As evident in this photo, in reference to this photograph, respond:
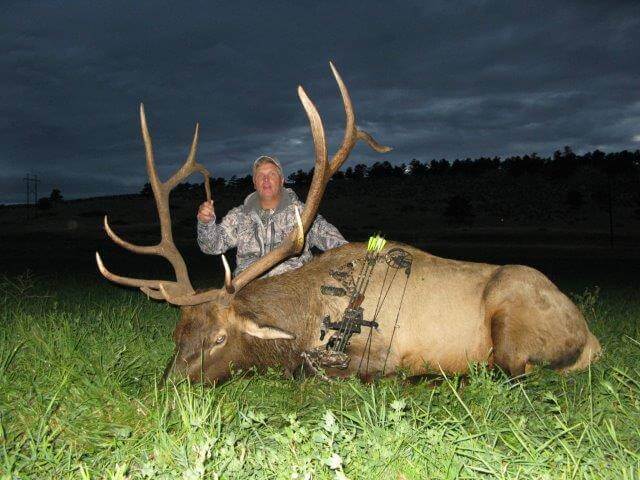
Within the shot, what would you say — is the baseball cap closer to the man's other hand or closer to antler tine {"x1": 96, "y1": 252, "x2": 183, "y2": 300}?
the man's other hand

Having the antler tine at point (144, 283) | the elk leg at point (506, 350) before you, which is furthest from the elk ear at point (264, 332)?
the elk leg at point (506, 350)

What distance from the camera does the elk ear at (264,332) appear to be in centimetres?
409

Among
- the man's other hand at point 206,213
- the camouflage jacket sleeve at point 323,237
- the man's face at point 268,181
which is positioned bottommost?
the camouflage jacket sleeve at point 323,237

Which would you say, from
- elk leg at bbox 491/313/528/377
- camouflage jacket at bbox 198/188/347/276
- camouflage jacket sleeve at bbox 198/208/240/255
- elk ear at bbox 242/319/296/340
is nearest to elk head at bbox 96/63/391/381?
elk ear at bbox 242/319/296/340

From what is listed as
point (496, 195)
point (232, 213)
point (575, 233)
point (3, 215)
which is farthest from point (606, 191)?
point (3, 215)

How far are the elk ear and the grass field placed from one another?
317mm

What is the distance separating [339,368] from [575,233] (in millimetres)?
47947

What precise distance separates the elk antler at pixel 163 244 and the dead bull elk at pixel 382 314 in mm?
17

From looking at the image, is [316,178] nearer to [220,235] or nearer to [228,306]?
[228,306]

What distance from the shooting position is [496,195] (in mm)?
77875

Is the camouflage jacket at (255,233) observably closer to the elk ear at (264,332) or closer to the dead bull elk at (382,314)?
the dead bull elk at (382,314)

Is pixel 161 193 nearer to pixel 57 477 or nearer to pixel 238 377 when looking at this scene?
pixel 238 377

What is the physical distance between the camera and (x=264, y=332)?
4180 millimetres

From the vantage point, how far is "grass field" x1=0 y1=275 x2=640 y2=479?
239 cm
